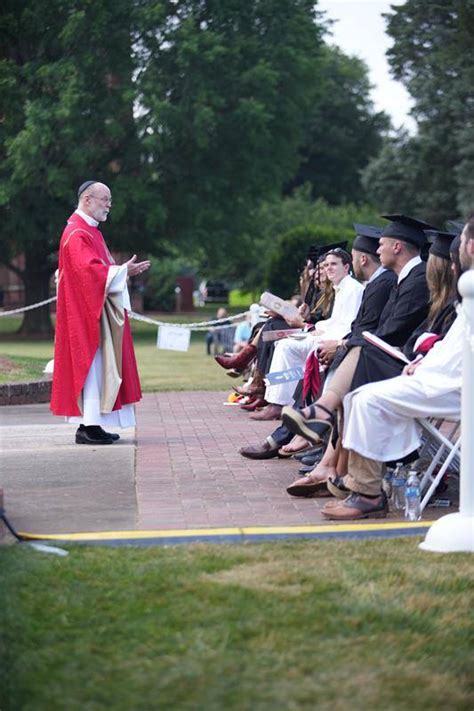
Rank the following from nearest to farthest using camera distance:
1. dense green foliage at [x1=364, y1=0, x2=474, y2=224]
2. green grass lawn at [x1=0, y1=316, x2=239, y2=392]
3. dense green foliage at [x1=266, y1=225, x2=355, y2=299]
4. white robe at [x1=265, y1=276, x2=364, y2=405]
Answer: white robe at [x1=265, y1=276, x2=364, y2=405] → green grass lawn at [x1=0, y1=316, x2=239, y2=392] → dense green foliage at [x1=364, y1=0, x2=474, y2=224] → dense green foliage at [x1=266, y1=225, x2=355, y2=299]

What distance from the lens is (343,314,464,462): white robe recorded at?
271 inches

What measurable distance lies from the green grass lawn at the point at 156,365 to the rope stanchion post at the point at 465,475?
984cm

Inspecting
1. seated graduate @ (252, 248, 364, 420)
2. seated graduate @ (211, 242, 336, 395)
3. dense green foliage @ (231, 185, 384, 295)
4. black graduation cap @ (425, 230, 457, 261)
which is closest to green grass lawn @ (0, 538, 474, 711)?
black graduation cap @ (425, 230, 457, 261)

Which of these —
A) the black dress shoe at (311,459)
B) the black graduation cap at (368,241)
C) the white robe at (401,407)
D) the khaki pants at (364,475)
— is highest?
the black graduation cap at (368,241)

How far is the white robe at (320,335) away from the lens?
991 centimetres

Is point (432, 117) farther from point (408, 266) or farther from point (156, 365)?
point (408, 266)

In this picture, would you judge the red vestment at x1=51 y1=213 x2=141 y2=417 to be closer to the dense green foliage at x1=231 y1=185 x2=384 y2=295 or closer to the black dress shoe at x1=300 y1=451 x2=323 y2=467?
Answer: the black dress shoe at x1=300 y1=451 x2=323 y2=467

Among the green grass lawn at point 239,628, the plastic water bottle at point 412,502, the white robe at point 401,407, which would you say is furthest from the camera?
the plastic water bottle at point 412,502

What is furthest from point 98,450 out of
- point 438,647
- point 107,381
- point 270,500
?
point 438,647

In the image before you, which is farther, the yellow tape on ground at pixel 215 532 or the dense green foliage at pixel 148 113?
the dense green foliage at pixel 148 113

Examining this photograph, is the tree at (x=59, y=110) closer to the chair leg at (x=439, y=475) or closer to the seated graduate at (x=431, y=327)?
the seated graduate at (x=431, y=327)

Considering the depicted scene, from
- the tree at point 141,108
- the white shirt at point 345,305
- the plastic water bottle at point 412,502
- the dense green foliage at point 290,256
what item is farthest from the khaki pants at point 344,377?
the tree at point 141,108

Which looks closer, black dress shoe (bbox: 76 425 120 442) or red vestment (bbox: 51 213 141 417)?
red vestment (bbox: 51 213 141 417)

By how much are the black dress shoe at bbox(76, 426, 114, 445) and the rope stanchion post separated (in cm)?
489
